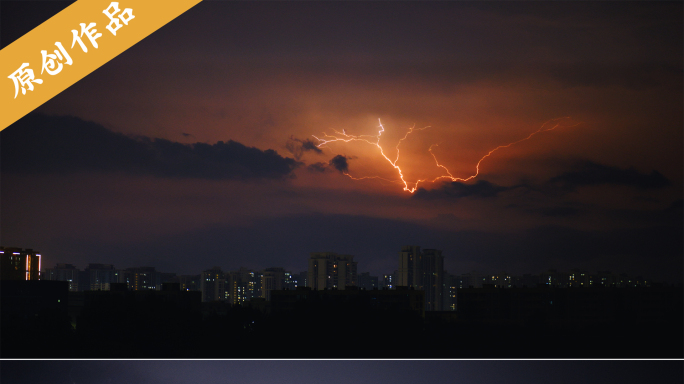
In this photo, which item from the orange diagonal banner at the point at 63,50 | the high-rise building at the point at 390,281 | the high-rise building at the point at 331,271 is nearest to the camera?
the orange diagonal banner at the point at 63,50

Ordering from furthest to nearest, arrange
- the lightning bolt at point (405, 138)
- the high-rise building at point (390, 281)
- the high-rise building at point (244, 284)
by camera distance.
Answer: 1. the high-rise building at point (244, 284)
2. the high-rise building at point (390, 281)
3. the lightning bolt at point (405, 138)

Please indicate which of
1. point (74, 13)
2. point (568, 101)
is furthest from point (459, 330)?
point (74, 13)

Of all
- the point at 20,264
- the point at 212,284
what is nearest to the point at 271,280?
the point at 212,284

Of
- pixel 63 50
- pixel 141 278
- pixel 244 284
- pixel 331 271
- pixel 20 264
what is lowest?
pixel 244 284

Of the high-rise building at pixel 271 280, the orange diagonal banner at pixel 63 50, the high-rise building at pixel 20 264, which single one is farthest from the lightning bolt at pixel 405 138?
the high-rise building at pixel 20 264

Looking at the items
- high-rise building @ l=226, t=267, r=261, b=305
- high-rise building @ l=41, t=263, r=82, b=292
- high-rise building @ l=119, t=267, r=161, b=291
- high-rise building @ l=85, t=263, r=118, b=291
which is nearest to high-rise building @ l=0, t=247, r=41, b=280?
high-rise building @ l=41, t=263, r=82, b=292

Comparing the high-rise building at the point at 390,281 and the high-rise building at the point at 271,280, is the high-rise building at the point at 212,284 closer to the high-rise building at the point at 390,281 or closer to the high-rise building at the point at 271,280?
the high-rise building at the point at 271,280

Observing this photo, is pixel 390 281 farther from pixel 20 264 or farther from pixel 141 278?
pixel 20 264
